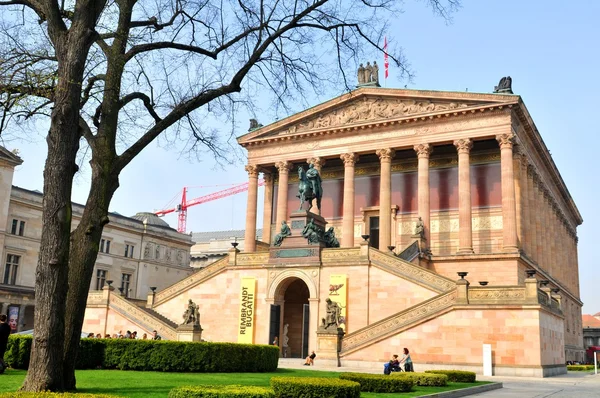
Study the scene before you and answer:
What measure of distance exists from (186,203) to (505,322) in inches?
5930

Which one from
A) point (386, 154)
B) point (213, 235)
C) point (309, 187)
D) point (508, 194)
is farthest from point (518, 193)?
point (213, 235)

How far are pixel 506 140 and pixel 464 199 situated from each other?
5253mm

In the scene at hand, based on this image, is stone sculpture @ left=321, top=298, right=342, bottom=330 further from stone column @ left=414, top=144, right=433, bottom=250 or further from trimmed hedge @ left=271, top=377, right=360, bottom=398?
trimmed hedge @ left=271, top=377, right=360, bottom=398

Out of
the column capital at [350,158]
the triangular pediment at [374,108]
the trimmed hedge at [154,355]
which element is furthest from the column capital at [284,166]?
the trimmed hedge at [154,355]

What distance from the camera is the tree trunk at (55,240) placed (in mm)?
11352

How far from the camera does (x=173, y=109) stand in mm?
14703

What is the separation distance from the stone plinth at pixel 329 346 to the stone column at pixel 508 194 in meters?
17.3

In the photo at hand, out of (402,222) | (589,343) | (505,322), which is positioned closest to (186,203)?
(589,343)

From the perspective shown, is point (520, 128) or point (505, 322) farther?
point (520, 128)

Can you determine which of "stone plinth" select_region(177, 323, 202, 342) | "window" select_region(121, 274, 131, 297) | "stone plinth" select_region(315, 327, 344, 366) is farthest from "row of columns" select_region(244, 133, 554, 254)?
"window" select_region(121, 274, 131, 297)

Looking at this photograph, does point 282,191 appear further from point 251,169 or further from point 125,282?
point 125,282

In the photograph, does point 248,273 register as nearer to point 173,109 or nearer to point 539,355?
point 539,355

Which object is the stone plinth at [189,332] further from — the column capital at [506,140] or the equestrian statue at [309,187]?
the column capital at [506,140]

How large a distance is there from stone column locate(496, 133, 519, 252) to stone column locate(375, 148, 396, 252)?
866 cm
